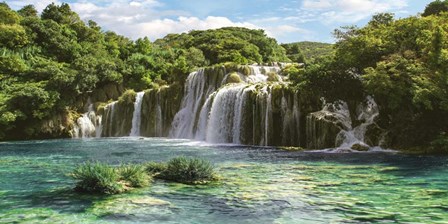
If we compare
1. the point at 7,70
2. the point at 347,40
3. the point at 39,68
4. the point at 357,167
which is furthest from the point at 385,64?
the point at 7,70

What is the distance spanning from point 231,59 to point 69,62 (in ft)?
82.0

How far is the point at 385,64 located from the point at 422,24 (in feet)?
15.0

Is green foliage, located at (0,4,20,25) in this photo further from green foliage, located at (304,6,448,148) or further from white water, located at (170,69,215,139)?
green foliage, located at (304,6,448,148)

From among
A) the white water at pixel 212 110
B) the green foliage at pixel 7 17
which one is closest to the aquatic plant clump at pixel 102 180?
the white water at pixel 212 110

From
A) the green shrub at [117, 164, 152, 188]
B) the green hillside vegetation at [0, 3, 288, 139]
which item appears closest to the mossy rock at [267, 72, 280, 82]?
the green hillside vegetation at [0, 3, 288, 139]

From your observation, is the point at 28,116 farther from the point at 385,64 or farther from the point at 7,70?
the point at 385,64

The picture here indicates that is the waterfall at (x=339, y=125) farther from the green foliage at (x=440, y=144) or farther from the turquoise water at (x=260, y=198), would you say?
the turquoise water at (x=260, y=198)

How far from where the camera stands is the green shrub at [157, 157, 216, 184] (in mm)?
14786

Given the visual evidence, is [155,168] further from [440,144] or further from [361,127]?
[361,127]

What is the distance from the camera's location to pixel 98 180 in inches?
505

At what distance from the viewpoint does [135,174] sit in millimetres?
13828

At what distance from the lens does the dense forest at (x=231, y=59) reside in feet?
80.9

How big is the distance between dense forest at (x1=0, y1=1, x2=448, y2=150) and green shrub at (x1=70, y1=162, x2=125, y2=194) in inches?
677

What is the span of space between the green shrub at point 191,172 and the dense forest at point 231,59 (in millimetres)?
13747
